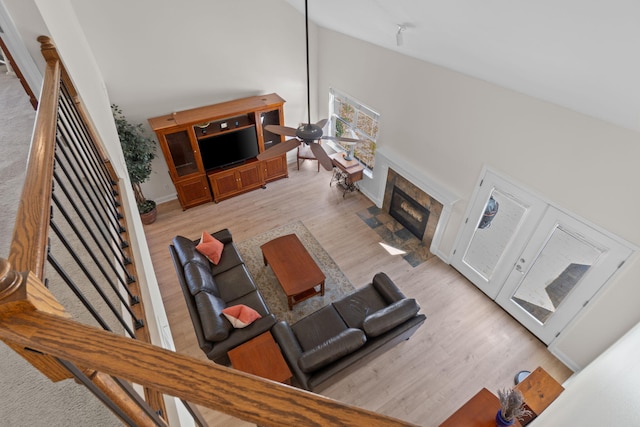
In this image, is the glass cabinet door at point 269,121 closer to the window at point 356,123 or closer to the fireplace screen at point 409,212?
the window at point 356,123

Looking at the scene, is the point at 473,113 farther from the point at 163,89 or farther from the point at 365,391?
the point at 163,89

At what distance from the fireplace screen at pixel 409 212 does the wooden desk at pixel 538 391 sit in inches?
111

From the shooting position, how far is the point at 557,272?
13.6ft

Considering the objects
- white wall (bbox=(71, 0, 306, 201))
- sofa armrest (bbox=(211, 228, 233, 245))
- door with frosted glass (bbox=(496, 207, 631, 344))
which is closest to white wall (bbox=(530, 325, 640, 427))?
door with frosted glass (bbox=(496, 207, 631, 344))

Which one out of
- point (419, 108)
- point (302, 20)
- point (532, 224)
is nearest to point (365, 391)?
point (532, 224)

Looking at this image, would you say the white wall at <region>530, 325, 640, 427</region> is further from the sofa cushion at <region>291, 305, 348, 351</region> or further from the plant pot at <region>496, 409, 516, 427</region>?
the sofa cushion at <region>291, 305, 348, 351</region>

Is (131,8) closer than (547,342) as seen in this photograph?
No

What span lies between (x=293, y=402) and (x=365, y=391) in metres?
3.89

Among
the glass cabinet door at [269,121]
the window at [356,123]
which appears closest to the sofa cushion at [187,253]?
the glass cabinet door at [269,121]

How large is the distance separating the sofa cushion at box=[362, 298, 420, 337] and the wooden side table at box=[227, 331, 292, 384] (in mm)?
1026

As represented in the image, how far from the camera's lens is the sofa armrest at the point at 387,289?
14.4 feet

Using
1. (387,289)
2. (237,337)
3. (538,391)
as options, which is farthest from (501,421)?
(237,337)

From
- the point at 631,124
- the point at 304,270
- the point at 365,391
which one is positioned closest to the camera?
the point at 631,124

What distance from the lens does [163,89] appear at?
5.84 metres
